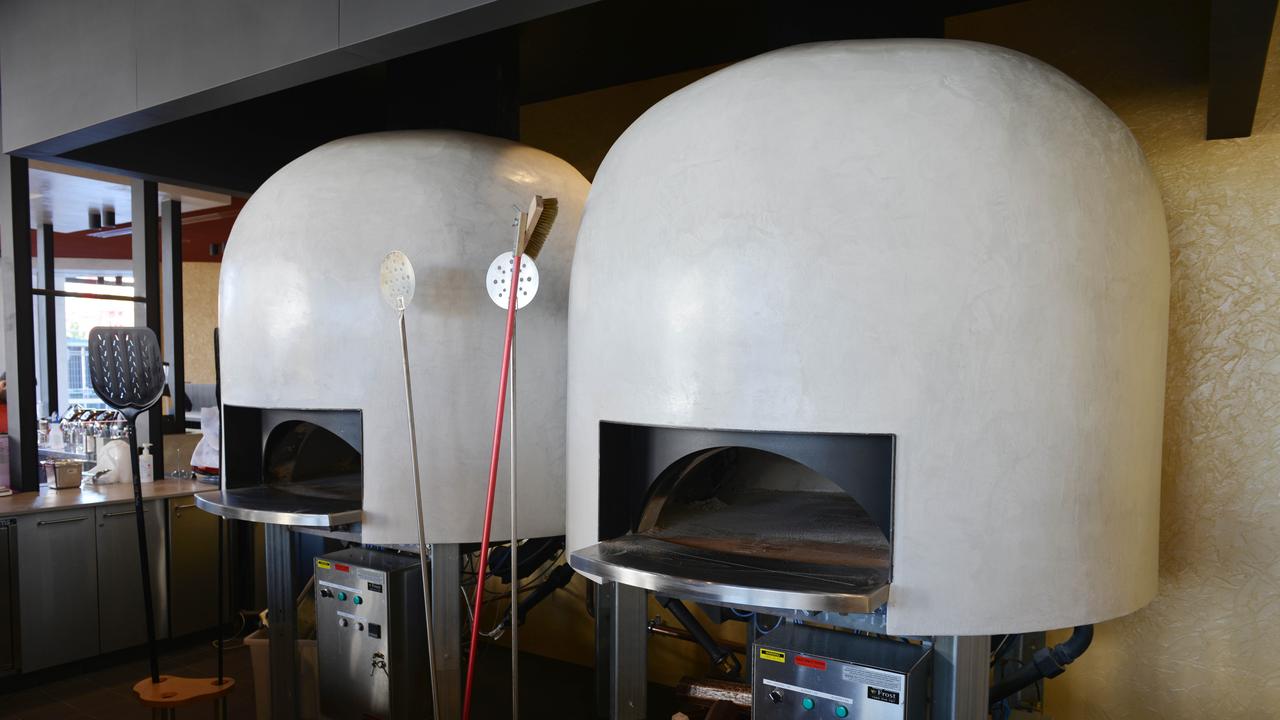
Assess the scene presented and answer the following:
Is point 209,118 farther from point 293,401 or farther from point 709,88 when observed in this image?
point 709,88

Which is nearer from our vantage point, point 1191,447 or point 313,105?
point 1191,447

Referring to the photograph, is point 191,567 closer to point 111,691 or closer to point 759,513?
point 111,691

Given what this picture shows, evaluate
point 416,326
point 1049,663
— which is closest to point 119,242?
point 416,326

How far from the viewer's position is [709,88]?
2568mm

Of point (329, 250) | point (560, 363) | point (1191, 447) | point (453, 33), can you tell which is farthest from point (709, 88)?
point (1191, 447)

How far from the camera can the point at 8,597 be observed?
4504mm

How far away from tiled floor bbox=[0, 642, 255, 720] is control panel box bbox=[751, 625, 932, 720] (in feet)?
9.79

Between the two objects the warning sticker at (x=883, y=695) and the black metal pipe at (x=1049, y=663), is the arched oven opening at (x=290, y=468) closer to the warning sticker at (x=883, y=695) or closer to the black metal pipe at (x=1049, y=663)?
the warning sticker at (x=883, y=695)

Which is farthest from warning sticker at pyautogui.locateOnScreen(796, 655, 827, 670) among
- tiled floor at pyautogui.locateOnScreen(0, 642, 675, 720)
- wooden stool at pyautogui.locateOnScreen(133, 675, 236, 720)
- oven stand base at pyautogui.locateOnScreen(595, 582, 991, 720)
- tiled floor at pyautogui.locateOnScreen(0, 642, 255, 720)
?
tiled floor at pyautogui.locateOnScreen(0, 642, 255, 720)

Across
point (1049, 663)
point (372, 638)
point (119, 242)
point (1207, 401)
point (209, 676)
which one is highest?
point (119, 242)

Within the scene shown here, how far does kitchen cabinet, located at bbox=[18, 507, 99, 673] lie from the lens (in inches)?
180

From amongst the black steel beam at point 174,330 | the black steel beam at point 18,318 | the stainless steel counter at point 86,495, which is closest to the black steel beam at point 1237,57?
the stainless steel counter at point 86,495

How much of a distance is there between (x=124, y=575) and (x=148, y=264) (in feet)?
6.44

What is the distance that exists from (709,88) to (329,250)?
1.69 m
